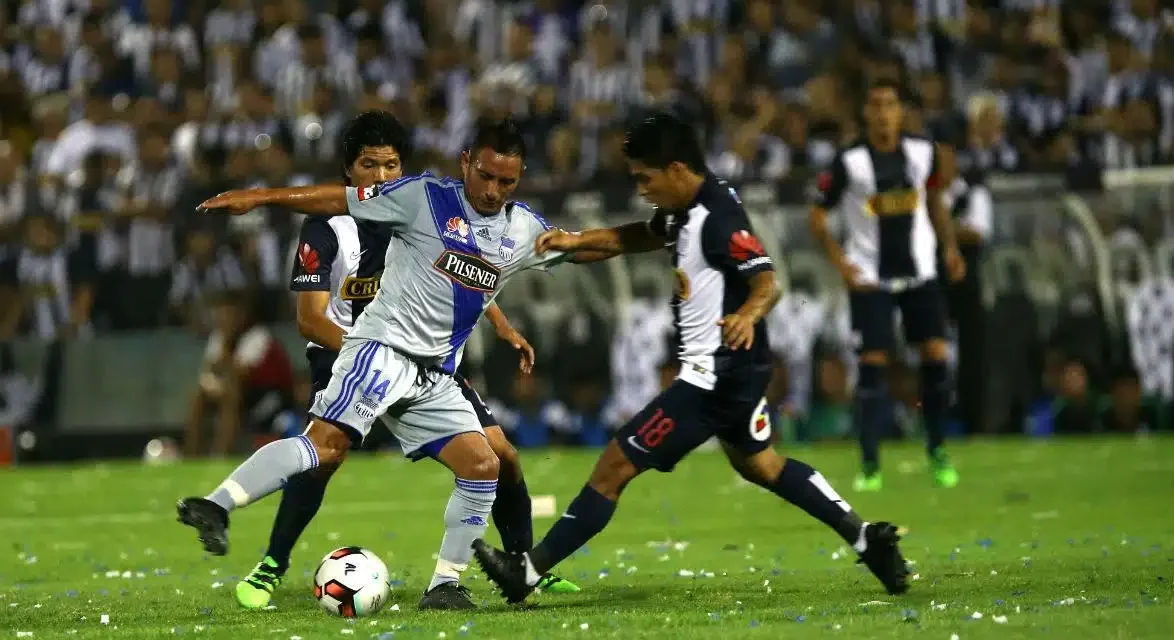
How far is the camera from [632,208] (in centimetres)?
1720

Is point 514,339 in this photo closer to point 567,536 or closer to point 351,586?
point 567,536

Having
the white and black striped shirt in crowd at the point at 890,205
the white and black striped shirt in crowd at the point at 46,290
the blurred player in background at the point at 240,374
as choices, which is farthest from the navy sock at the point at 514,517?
A: the white and black striped shirt in crowd at the point at 46,290

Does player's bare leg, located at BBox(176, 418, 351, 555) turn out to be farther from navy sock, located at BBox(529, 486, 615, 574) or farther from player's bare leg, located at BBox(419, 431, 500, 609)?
navy sock, located at BBox(529, 486, 615, 574)

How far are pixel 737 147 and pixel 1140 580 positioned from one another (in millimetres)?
11374

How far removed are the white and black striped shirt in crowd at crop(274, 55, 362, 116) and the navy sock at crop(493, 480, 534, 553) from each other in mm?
14021

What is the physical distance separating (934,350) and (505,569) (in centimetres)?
622

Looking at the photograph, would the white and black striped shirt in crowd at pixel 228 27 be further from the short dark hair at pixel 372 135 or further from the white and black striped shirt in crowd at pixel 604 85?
the short dark hair at pixel 372 135

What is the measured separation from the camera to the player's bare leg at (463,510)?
707 cm

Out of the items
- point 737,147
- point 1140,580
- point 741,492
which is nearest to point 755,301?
point 1140,580

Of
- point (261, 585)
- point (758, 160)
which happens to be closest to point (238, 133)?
point (758, 160)

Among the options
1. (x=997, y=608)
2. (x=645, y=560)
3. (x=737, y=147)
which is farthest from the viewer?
(x=737, y=147)

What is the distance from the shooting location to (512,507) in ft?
25.5

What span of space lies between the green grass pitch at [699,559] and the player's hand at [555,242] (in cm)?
141

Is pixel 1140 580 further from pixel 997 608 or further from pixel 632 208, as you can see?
pixel 632 208
